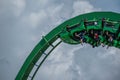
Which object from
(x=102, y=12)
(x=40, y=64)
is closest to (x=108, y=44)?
(x=102, y=12)

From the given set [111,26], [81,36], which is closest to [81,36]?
[81,36]

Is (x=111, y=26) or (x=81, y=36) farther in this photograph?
(x=81, y=36)

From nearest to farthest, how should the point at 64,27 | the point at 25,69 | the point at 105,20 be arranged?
the point at 105,20, the point at 64,27, the point at 25,69

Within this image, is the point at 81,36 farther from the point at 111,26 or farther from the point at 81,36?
the point at 111,26

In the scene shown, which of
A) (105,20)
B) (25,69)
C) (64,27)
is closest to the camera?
→ (105,20)

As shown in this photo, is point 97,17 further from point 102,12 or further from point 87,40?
point 87,40

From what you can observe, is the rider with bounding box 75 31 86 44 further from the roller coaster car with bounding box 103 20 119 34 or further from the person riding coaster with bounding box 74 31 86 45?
the roller coaster car with bounding box 103 20 119 34

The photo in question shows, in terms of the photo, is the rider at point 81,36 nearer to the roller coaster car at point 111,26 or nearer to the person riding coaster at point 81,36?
the person riding coaster at point 81,36

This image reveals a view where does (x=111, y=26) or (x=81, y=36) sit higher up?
(x=81, y=36)
